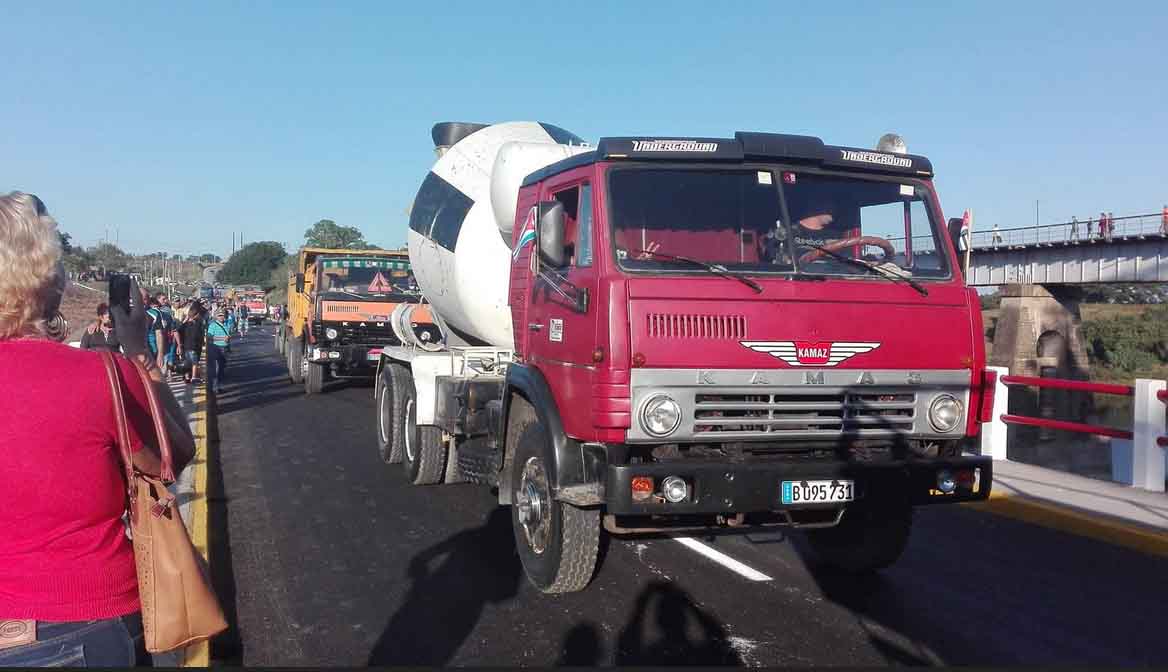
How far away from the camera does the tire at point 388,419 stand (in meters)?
9.99

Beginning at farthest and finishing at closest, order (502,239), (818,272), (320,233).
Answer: (320,233) → (502,239) → (818,272)

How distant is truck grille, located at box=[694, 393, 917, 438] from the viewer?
503 centimetres

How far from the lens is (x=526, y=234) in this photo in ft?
22.0

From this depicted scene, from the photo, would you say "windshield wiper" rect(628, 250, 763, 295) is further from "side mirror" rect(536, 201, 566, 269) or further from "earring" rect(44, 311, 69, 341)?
"earring" rect(44, 311, 69, 341)

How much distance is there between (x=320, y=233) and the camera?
266ft

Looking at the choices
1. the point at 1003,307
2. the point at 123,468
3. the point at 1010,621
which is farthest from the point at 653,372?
the point at 1003,307

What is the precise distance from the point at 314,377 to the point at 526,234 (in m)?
12.6

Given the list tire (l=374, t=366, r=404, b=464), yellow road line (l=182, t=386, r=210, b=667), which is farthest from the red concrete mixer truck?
tire (l=374, t=366, r=404, b=464)

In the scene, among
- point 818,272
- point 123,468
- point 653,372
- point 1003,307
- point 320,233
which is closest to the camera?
point 123,468

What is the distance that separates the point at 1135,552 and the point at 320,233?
261 ft

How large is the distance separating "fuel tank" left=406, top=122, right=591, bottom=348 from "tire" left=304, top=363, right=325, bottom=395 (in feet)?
29.3

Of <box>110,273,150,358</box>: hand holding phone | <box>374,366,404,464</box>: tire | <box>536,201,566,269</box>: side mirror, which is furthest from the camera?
<box>374,366,404,464</box>: tire

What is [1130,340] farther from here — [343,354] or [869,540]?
[869,540]

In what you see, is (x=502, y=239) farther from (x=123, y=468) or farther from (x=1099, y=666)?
(x=123, y=468)
